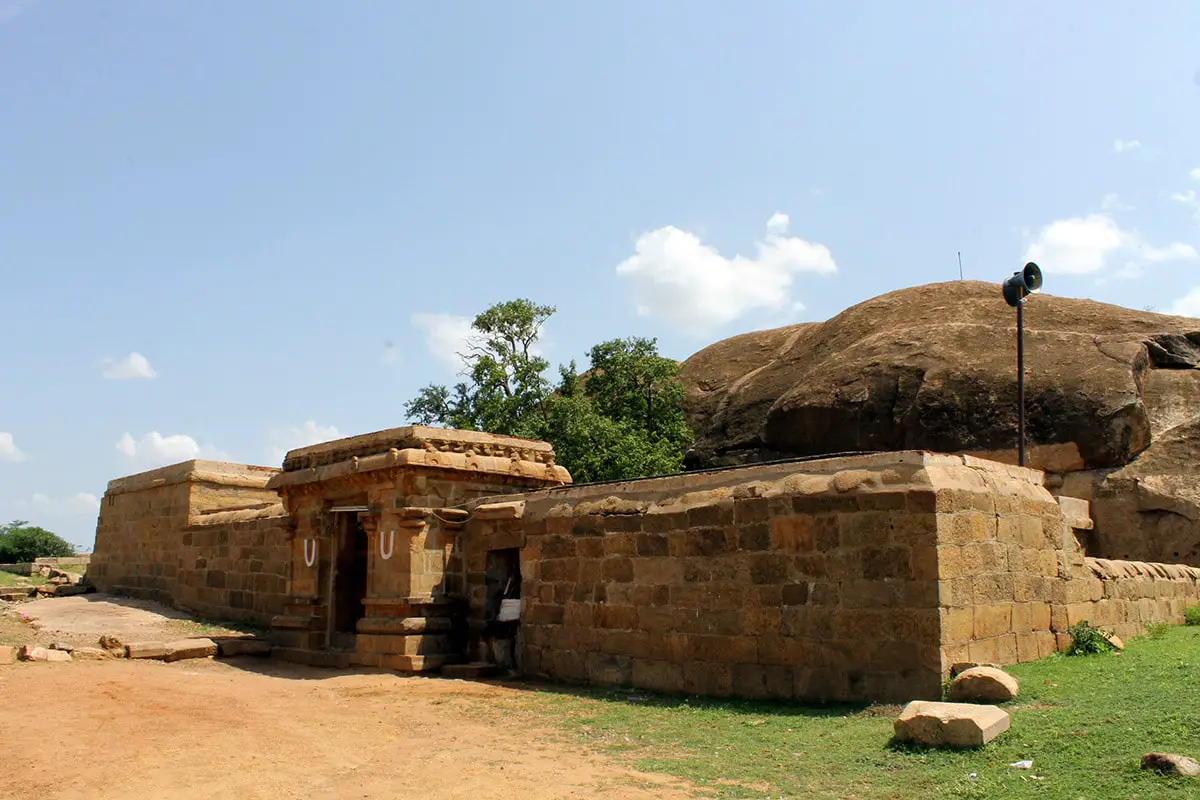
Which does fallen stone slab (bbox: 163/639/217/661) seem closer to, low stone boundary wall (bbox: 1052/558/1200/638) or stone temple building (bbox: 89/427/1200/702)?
stone temple building (bbox: 89/427/1200/702)

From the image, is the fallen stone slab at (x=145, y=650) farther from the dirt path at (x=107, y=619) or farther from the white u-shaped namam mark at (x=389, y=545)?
the white u-shaped namam mark at (x=389, y=545)

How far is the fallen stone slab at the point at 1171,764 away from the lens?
15.2 feet

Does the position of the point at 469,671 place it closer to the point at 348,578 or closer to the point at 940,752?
the point at 348,578

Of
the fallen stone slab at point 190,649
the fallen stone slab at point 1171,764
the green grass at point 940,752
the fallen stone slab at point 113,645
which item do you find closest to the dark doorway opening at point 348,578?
the fallen stone slab at point 190,649

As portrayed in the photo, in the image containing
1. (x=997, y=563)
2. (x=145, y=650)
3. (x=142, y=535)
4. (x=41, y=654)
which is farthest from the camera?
(x=142, y=535)

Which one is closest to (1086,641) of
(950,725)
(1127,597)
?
(1127,597)

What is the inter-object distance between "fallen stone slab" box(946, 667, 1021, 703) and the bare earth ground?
2345mm

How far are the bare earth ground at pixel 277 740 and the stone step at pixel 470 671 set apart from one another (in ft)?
1.15

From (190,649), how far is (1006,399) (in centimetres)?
1370

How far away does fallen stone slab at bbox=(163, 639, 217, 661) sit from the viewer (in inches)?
443

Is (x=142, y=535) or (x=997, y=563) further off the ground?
(x=142, y=535)

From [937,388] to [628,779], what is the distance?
13793 mm

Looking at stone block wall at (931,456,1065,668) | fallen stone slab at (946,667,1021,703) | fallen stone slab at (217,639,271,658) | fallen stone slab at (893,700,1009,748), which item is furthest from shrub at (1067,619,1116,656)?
fallen stone slab at (217,639,271,658)

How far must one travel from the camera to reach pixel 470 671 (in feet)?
33.8
